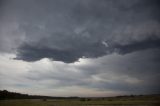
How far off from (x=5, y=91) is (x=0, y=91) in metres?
9.28

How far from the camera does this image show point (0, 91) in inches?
6329

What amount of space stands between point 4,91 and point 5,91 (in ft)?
7.08

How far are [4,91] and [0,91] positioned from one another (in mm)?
7123

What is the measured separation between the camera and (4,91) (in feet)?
550

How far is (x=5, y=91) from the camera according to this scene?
170 m
